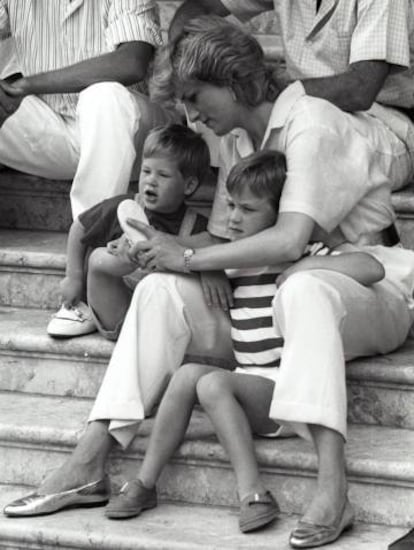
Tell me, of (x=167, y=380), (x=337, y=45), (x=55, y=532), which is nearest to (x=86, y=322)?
(x=167, y=380)

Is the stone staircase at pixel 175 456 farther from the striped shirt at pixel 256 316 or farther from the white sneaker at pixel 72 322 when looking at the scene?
the striped shirt at pixel 256 316

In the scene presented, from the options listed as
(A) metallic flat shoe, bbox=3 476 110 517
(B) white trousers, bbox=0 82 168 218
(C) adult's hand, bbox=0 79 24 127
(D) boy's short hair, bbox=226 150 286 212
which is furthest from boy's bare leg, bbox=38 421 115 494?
(C) adult's hand, bbox=0 79 24 127

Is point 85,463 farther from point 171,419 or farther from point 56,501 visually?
point 171,419

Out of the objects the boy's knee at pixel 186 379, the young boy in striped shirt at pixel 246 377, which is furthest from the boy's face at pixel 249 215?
the boy's knee at pixel 186 379

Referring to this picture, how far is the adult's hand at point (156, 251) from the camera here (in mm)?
3879

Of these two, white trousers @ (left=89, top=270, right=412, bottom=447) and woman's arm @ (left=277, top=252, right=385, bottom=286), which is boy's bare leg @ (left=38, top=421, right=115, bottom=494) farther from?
woman's arm @ (left=277, top=252, right=385, bottom=286)

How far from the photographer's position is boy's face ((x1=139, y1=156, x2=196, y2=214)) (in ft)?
13.3

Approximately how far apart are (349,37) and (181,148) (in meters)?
0.72

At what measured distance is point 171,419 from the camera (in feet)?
12.2

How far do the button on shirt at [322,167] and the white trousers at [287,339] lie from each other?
0.60 ft

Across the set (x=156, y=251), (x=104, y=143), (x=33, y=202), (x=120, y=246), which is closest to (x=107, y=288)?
(x=120, y=246)

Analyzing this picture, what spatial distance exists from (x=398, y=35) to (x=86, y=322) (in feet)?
3.90

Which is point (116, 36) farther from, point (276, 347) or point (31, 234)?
point (276, 347)

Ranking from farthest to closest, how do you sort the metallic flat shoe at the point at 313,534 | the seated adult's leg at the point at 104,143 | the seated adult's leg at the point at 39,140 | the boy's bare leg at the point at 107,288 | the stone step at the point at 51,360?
1. the seated adult's leg at the point at 39,140
2. the seated adult's leg at the point at 104,143
3. the stone step at the point at 51,360
4. the boy's bare leg at the point at 107,288
5. the metallic flat shoe at the point at 313,534
